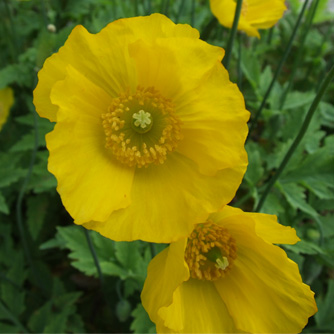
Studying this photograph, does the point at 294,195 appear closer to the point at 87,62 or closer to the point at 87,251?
the point at 87,251

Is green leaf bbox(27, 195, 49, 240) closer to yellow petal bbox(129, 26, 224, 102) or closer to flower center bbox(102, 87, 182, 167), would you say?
flower center bbox(102, 87, 182, 167)

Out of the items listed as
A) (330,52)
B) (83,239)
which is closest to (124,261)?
(83,239)

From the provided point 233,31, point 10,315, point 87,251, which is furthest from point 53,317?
point 233,31

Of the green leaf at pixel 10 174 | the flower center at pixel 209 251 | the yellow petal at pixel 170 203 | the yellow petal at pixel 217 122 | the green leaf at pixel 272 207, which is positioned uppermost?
the yellow petal at pixel 217 122

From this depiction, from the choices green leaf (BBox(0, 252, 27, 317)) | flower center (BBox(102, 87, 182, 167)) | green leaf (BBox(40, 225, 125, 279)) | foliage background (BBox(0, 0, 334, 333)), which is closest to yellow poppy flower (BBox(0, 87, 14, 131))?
foliage background (BBox(0, 0, 334, 333))

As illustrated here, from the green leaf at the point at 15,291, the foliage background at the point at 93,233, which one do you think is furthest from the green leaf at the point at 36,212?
the green leaf at the point at 15,291

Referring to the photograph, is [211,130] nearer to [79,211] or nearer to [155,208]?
[155,208]

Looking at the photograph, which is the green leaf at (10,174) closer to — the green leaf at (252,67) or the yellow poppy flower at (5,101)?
the yellow poppy flower at (5,101)
